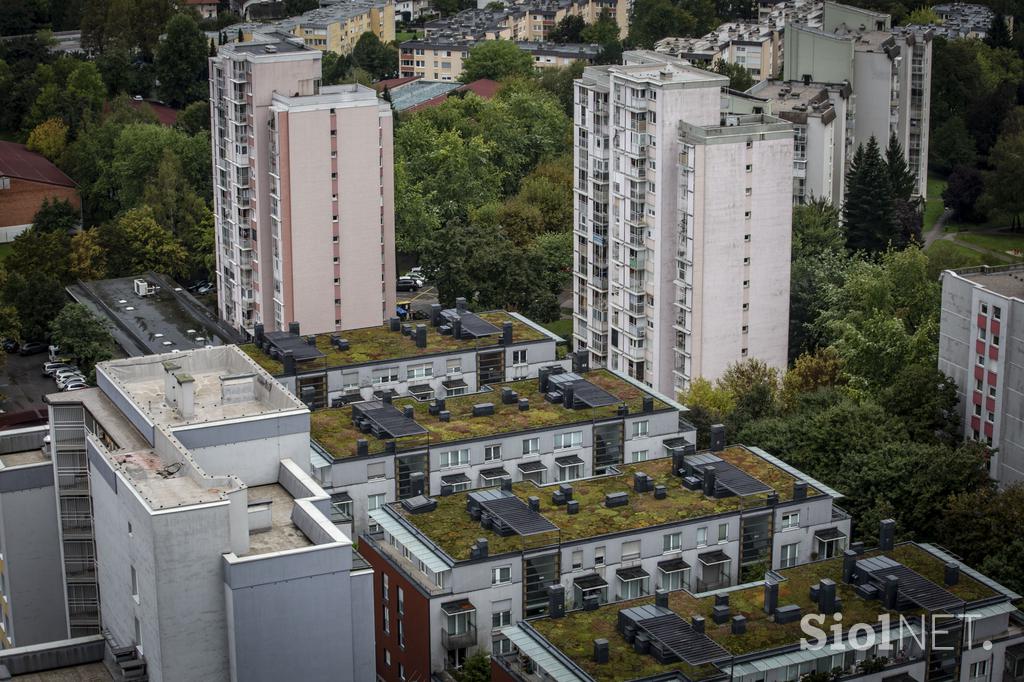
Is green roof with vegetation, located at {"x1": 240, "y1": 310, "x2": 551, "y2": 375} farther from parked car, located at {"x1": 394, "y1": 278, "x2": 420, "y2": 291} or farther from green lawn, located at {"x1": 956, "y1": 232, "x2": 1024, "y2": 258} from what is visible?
green lawn, located at {"x1": 956, "y1": 232, "x2": 1024, "y2": 258}

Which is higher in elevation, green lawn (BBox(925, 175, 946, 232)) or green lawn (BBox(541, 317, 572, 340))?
green lawn (BBox(925, 175, 946, 232))

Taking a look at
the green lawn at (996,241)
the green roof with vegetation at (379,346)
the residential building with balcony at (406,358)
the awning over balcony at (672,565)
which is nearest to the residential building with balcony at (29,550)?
the residential building with balcony at (406,358)

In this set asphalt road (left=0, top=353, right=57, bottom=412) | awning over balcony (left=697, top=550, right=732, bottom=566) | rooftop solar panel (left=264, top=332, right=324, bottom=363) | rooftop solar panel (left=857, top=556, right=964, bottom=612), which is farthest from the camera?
asphalt road (left=0, top=353, right=57, bottom=412)

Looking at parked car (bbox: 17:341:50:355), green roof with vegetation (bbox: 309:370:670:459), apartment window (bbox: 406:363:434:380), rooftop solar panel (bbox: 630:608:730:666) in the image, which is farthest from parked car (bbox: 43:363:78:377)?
rooftop solar panel (bbox: 630:608:730:666)

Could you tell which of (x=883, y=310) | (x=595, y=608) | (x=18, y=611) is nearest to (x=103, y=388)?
(x=18, y=611)

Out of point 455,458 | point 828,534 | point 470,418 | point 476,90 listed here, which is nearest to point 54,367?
point 470,418

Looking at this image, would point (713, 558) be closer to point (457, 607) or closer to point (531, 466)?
point (531, 466)
